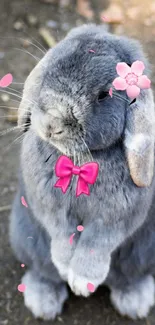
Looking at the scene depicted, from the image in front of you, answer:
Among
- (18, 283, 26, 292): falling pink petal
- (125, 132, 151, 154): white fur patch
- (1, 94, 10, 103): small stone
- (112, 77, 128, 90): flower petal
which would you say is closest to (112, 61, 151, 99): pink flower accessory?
(112, 77, 128, 90): flower petal

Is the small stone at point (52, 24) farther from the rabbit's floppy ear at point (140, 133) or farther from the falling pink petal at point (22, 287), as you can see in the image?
the rabbit's floppy ear at point (140, 133)

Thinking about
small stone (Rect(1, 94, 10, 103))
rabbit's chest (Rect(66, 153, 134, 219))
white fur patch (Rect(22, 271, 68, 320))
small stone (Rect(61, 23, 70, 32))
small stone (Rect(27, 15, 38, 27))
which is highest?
small stone (Rect(27, 15, 38, 27))

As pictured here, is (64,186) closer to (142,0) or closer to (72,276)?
(72,276)

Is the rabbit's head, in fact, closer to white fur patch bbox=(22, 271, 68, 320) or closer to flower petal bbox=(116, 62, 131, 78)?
flower petal bbox=(116, 62, 131, 78)

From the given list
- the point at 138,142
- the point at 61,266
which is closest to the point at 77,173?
the point at 138,142

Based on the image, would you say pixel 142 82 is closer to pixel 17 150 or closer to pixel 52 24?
pixel 17 150

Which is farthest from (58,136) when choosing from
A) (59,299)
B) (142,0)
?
(142,0)

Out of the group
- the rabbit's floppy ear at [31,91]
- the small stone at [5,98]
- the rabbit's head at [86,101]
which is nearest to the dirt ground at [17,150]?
the small stone at [5,98]
